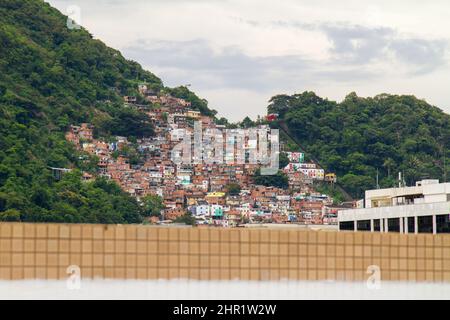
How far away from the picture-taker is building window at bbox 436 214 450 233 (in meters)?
149

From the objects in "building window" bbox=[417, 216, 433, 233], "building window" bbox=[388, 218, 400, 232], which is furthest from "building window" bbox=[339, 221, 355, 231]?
"building window" bbox=[417, 216, 433, 233]

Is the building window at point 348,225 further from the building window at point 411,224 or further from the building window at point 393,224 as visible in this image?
the building window at point 411,224

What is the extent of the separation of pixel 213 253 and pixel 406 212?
8735 centimetres

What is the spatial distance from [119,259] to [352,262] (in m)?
10.7

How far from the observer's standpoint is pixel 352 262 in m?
73.4

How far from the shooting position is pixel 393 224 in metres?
159

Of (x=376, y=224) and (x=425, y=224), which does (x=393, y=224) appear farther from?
(x=425, y=224)

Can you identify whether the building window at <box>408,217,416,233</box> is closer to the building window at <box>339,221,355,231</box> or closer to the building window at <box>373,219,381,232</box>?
the building window at <box>373,219,381,232</box>

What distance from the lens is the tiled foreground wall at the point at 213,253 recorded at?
67.8 metres

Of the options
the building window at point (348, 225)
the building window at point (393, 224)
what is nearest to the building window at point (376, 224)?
the building window at point (393, 224)
